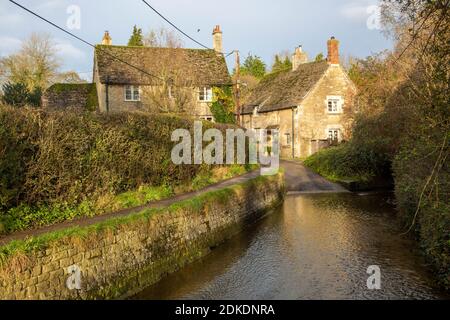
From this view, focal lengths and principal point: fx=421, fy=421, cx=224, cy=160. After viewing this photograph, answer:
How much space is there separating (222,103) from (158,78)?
6685 millimetres

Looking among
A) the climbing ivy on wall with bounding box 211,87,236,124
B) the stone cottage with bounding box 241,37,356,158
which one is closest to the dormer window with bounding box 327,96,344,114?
the stone cottage with bounding box 241,37,356,158

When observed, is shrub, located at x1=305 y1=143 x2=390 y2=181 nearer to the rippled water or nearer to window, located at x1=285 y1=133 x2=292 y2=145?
the rippled water

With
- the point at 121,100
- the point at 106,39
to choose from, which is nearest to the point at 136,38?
the point at 106,39

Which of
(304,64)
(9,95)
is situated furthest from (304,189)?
(9,95)

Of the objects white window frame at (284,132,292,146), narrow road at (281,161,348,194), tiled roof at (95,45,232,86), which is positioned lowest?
narrow road at (281,161,348,194)

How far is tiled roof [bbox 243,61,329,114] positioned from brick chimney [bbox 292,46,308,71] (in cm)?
81

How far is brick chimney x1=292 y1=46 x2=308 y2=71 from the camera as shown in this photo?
152 ft

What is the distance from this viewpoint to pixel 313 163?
32844 millimetres

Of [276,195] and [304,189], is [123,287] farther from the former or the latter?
[304,189]

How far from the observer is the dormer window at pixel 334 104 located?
40438 mm

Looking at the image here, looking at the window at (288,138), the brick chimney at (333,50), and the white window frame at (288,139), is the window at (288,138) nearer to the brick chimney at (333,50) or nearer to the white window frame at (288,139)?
the white window frame at (288,139)

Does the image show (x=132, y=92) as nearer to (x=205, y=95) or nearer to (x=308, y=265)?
(x=205, y=95)

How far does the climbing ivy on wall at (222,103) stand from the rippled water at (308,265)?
22.0 m

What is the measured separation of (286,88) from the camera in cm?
4375
